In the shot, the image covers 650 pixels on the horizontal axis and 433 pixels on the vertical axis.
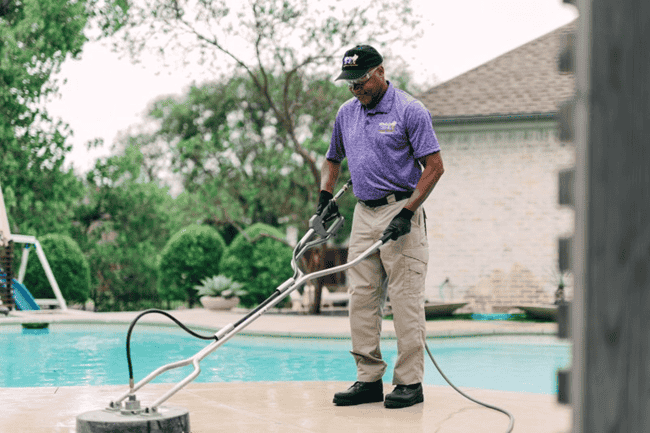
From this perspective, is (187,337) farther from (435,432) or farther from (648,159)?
(648,159)

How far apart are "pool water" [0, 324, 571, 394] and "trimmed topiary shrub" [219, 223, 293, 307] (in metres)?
3.58

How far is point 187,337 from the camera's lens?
11031 mm

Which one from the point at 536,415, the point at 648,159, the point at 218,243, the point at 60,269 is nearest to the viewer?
the point at 648,159

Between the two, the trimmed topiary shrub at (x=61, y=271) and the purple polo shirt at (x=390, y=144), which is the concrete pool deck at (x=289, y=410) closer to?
A: the purple polo shirt at (x=390, y=144)

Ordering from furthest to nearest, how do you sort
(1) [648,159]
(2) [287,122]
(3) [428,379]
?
(2) [287,122], (3) [428,379], (1) [648,159]

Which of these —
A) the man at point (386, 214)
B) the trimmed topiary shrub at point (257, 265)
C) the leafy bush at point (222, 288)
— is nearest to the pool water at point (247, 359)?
the man at point (386, 214)

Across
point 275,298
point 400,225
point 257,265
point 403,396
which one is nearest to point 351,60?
point 400,225

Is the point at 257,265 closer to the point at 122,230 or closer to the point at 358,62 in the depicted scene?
the point at 122,230

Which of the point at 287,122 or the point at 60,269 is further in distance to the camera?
the point at 60,269

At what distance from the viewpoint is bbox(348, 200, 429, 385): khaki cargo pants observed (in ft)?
13.1

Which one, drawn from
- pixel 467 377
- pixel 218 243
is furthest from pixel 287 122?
pixel 467 377

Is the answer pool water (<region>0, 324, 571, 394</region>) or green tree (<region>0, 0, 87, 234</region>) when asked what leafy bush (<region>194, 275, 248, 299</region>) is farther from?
green tree (<region>0, 0, 87, 234</region>)

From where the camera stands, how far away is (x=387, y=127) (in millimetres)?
4016

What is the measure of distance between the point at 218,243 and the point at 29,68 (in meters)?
5.42
